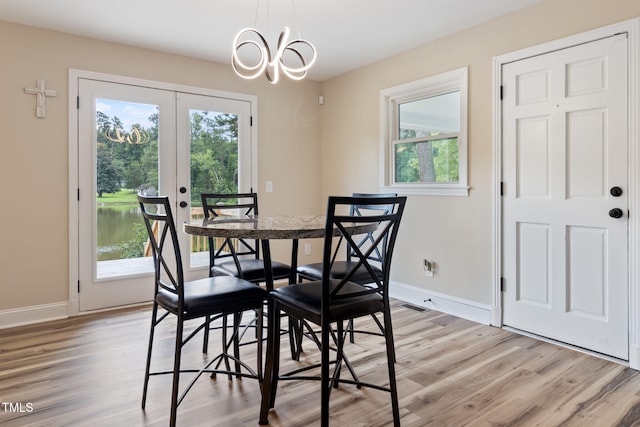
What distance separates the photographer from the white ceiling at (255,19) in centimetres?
281

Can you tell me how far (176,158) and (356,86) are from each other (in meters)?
2.04

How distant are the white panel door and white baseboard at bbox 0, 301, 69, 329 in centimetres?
359

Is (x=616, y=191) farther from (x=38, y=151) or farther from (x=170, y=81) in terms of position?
(x=38, y=151)

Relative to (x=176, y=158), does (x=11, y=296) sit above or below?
below

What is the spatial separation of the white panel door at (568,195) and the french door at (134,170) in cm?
271

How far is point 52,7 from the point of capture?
2836 mm

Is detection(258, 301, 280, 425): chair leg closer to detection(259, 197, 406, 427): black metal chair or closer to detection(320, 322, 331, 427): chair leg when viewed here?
detection(259, 197, 406, 427): black metal chair

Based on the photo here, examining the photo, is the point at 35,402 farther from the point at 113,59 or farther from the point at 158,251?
the point at 113,59

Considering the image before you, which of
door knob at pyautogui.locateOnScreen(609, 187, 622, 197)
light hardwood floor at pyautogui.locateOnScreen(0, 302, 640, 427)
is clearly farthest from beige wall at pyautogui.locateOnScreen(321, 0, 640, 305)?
door knob at pyautogui.locateOnScreen(609, 187, 622, 197)

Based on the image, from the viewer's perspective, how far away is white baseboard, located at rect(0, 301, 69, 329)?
311cm

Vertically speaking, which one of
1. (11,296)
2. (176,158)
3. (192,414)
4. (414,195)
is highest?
(176,158)

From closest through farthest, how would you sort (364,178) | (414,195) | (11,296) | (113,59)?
1. (11,296)
2. (113,59)
3. (414,195)
4. (364,178)

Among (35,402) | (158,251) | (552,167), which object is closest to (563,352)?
(552,167)

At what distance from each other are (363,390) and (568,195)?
1.87m
